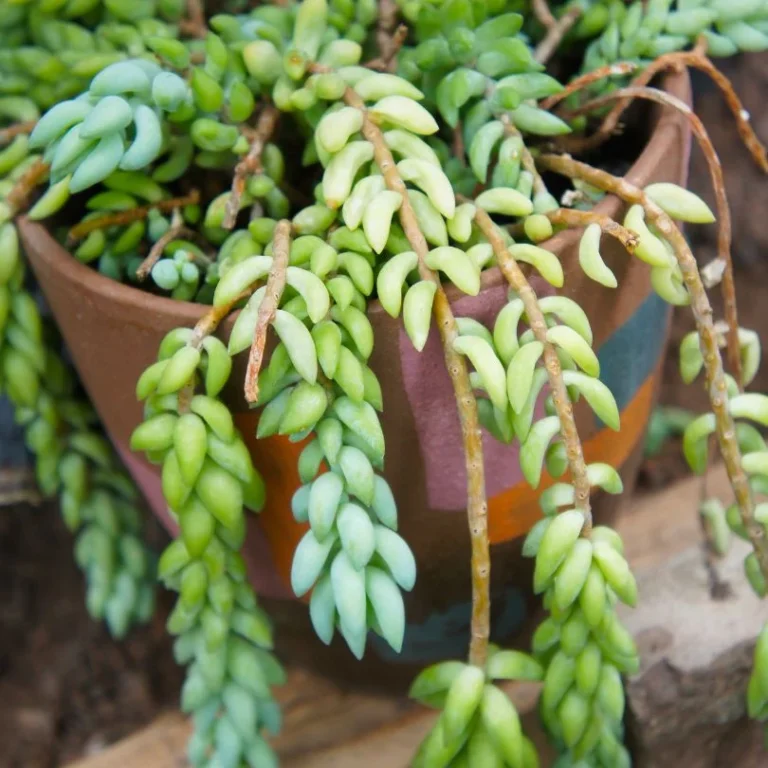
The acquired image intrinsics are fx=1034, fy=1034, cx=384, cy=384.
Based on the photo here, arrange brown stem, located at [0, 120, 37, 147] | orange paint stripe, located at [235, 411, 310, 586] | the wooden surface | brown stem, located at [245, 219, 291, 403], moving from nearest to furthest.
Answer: brown stem, located at [245, 219, 291, 403]
orange paint stripe, located at [235, 411, 310, 586]
brown stem, located at [0, 120, 37, 147]
the wooden surface

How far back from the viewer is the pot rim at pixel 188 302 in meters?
0.62

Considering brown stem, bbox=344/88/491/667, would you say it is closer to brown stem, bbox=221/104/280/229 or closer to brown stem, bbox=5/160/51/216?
brown stem, bbox=221/104/280/229

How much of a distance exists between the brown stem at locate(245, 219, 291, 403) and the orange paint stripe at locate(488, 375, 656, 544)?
0.22 meters

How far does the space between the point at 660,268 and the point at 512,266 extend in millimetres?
99

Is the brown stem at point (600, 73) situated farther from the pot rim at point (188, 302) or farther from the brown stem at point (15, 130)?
the brown stem at point (15, 130)

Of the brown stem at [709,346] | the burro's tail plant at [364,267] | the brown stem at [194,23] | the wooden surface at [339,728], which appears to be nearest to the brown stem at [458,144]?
the burro's tail plant at [364,267]

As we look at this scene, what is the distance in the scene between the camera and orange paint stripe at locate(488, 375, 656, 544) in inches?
28.0

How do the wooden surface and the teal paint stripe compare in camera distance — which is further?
the wooden surface

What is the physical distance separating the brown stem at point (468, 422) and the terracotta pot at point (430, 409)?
3 centimetres

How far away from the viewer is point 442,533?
0.72m

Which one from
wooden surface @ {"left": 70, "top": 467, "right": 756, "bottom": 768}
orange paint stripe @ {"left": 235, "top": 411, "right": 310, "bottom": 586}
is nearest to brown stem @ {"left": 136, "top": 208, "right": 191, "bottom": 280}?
orange paint stripe @ {"left": 235, "top": 411, "right": 310, "bottom": 586}

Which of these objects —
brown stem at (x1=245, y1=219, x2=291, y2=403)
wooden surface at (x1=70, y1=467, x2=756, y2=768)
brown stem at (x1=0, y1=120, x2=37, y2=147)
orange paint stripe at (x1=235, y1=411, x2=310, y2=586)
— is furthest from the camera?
wooden surface at (x1=70, y1=467, x2=756, y2=768)

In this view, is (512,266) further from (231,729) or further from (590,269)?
(231,729)

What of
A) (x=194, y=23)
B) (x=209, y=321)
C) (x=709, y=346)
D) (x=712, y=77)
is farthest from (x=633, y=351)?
(x=194, y=23)
